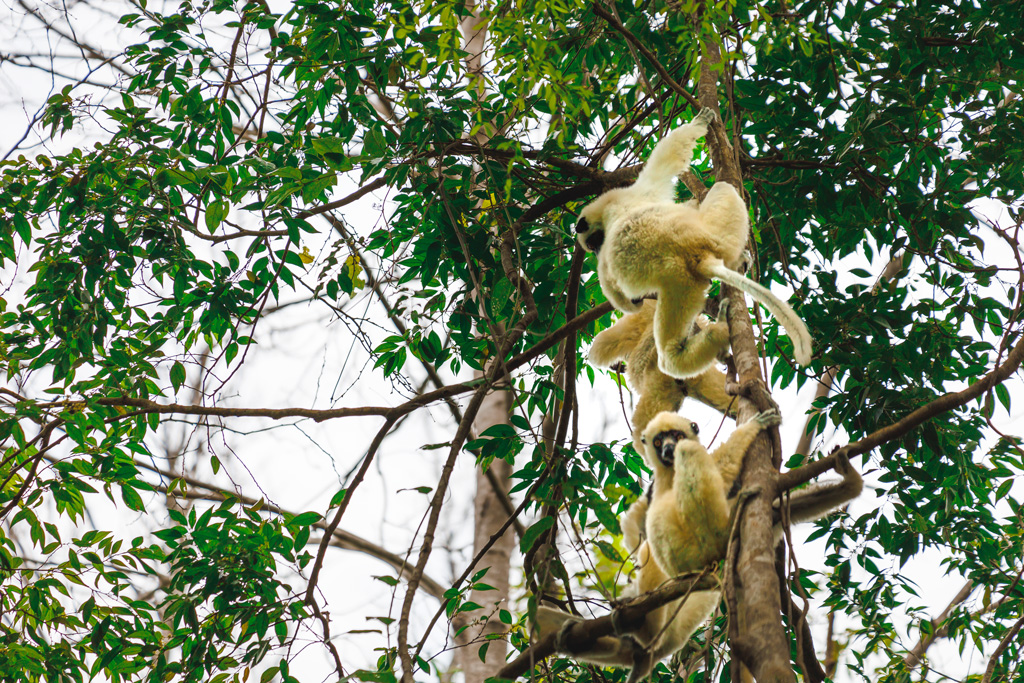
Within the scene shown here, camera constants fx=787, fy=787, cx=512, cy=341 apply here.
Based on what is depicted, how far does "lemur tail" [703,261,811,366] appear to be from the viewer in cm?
306

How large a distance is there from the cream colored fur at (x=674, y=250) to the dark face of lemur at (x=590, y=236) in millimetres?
60

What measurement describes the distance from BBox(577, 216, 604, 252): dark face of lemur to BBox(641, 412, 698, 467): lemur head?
113cm

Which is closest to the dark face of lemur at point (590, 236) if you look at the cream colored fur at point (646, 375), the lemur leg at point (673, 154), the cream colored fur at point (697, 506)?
the lemur leg at point (673, 154)

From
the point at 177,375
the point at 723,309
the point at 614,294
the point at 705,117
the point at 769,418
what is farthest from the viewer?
the point at 177,375

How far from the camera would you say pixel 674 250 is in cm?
389

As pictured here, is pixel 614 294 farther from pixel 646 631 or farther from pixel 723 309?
pixel 646 631

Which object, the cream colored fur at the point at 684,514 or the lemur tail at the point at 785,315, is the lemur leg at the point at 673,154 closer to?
the lemur tail at the point at 785,315

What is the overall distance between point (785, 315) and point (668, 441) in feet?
3.13

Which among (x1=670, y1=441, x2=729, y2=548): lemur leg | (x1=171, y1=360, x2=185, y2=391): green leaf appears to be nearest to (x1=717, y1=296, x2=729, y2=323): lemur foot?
(x1=670, y1=441, x2=729, y2=548): lemur leg

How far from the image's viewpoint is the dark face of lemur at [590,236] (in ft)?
15.0

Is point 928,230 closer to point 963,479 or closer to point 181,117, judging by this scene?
point 963,479

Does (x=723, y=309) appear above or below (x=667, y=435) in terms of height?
above

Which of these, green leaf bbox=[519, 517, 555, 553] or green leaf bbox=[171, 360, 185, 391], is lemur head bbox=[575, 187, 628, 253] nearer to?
green leaf bbox=[519, 517, 555, 553]

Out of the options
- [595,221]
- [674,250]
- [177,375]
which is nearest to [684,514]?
[674,250]
